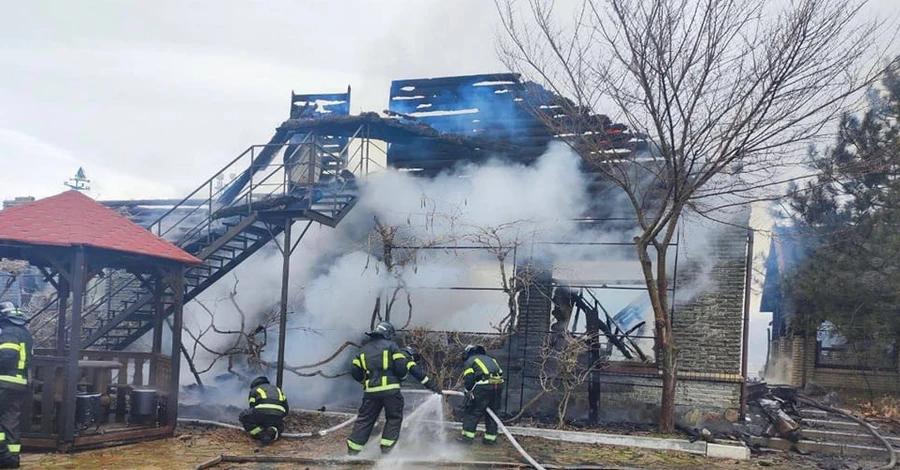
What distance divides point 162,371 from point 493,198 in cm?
698

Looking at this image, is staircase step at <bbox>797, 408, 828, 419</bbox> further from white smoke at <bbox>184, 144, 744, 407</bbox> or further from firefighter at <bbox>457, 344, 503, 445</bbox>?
firefighter at <bbox>457, 344, 503, 445</bbox>

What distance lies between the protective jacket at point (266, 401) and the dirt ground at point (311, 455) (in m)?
0.47

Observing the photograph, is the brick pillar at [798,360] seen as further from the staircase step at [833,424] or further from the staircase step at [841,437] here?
the staircase step at [841,437]

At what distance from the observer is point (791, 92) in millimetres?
10203

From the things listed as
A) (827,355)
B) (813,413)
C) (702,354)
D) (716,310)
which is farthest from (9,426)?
(827,355)

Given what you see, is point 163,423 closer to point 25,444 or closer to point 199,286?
point 25,444

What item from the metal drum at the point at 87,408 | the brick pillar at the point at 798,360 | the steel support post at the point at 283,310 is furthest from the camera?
the brick pillar at the point at 798,360

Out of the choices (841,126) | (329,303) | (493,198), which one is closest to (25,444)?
(329,303)

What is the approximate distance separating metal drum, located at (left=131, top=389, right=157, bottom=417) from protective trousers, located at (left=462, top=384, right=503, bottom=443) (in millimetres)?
4474

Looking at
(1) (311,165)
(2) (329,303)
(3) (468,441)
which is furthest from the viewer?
A: (2) (329,303)

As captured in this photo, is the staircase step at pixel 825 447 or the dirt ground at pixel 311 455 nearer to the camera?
the dirt ground at pixel 311 455

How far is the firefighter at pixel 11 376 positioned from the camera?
7.95 m

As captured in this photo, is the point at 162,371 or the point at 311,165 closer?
the point at 162,371

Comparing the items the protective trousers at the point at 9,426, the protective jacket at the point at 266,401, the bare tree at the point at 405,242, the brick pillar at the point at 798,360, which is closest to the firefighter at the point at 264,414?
the protective jacket at the point at 266,401
